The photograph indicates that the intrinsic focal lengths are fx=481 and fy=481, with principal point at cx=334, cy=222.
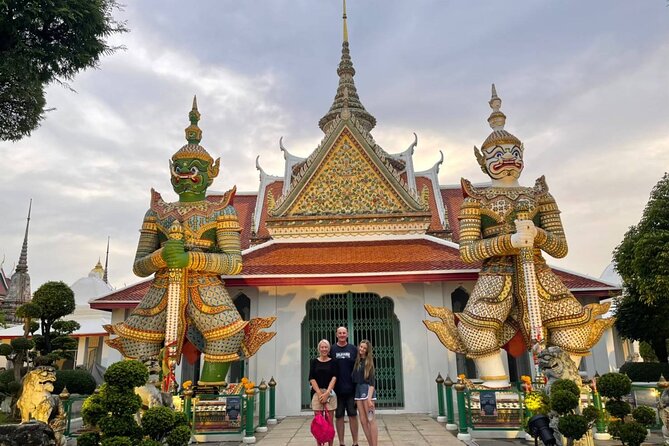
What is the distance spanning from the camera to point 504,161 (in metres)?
7.61

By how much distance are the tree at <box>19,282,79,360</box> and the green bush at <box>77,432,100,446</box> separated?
444 cm

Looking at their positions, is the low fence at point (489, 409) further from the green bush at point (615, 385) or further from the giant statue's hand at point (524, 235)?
the giant statue's hand at point (524, 235)

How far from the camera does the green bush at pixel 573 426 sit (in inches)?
168

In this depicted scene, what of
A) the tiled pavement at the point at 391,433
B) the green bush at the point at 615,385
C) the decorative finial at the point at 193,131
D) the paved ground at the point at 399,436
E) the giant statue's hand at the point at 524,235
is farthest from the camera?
the decorative finial at the point at 193,131

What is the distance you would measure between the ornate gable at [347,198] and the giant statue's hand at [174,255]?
3603 mm

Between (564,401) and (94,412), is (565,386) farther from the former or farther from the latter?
(94,412)

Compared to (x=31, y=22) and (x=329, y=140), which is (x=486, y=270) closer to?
(x=329, y=140)

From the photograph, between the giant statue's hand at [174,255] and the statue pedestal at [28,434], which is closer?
the statue pedestal at [28,434]

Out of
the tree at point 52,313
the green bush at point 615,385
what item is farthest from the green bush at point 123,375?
the tree at point 52,313

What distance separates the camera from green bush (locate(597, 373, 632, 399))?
4633 mm

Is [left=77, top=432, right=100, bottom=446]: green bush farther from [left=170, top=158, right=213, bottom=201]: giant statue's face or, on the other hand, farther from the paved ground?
[left=170, top=158, right=213, bottom=201]: giant statue's face

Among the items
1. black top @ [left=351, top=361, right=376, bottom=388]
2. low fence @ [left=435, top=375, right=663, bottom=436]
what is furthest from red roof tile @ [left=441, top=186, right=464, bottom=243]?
black top @ [left=351, top=361, right=376, bottom=388]

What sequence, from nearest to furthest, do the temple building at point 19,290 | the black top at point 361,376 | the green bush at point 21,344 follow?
the black top at point 361,376
the green bush at point 21,344
the temple building at point 19,290

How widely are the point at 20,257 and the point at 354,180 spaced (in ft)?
67.3
